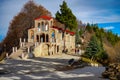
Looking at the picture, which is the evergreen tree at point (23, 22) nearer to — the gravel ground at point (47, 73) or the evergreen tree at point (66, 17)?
the evergreen tree at point (66, 17)

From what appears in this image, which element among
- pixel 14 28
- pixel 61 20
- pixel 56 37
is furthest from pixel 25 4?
pixel 56 37

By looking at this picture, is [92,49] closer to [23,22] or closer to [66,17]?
[66,17]

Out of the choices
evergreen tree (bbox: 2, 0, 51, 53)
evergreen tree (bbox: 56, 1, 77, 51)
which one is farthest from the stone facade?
evergreen tree (bbox: 2, 0, 51, 53)

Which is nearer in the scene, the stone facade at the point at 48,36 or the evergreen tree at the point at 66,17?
the stone facade at the point at 48,36

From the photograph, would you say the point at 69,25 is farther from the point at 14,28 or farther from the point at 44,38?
the point at 14,28

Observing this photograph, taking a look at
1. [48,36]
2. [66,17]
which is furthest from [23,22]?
[48,36]

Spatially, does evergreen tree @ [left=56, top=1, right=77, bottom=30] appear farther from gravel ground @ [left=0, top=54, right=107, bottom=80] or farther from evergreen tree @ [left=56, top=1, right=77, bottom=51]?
gravel ground @ [left=0, top=54, right=107, bottom=80]

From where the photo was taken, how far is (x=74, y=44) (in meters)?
65.7

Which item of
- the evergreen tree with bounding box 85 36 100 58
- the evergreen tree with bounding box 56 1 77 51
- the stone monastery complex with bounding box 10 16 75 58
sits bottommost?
the evergreen tree with bounding box 85 36 100 58

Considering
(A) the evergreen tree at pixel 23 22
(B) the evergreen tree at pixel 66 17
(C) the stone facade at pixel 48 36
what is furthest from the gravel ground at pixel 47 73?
(A) the evergreen tree at pixel 23 22

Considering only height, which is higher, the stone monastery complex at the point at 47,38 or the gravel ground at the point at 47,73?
the stone monastery complex at the point at 47,38

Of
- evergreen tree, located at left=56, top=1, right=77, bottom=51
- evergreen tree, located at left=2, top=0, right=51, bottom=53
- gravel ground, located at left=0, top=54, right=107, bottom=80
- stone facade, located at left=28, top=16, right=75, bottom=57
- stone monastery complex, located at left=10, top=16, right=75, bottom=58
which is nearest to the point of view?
gravel ground, located at left=0, top=54, right=107, bottom=80

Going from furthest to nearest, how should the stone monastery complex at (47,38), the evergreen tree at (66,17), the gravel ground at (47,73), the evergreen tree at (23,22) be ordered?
Result: 1. the evergreen tree at (23,22)
2. the evergreen tree at (66,17)
3. the stone monastery complex at (47,38)
4. the gravel ground at (47,73)

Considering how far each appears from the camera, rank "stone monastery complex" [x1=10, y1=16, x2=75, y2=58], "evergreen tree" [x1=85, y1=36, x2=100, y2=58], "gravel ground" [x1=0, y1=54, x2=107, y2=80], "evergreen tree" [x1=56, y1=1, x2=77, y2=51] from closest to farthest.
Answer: "gravel ground" [x1=0, y1=54, x2=107, y2=80] → "evergreen tree" [x1=85, y1=36, x2=100, y2=58] → "stone monastery complex" [x1=10, y1=16, x2=75, y2=58] → "evergreen tree" [x1=56, y1=1, x2=77, y2=51]
